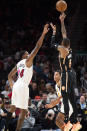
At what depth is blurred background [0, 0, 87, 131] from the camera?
11414 millimetres

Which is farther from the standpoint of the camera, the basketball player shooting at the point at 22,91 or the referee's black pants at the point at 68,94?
the basketball player shooting at the point at 22,91

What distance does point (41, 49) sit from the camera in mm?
16812

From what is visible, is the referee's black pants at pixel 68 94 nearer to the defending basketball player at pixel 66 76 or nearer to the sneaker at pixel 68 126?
the defending basketball player at pixel 66 76

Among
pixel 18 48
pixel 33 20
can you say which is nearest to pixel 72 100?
pixel 18 48

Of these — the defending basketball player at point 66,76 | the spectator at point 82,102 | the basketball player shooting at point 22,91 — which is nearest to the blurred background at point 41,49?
the spectator at point 82,102

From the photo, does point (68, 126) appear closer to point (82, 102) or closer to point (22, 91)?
point (22, 91)

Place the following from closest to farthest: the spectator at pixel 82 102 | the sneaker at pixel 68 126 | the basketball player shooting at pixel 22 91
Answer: the sneaker at pixel 68 126, the basketball player shooting at pixel 22 91, the spectator at pixel 82 102

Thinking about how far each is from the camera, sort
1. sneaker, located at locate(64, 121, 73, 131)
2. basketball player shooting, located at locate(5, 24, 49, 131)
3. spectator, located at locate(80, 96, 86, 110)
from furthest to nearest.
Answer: spectator, located at locate(80, 96, 86, 110) → basketball player shooting, located at locate(5, 24, 49, 131) → sneaker, located at locate(64, 121, 73, 131)

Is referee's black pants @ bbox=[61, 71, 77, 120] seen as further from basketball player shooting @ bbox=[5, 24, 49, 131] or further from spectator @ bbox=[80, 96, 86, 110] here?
spectator @ bbox=[80, 96, 86, 110]

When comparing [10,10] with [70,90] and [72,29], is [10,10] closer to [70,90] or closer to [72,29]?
[72,29]

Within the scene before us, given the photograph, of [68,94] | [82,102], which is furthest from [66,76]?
[82,102]

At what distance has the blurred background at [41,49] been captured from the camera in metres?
11.4

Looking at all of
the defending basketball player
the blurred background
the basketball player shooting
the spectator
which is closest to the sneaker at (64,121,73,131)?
the defending basketball player

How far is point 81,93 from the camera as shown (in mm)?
12961
